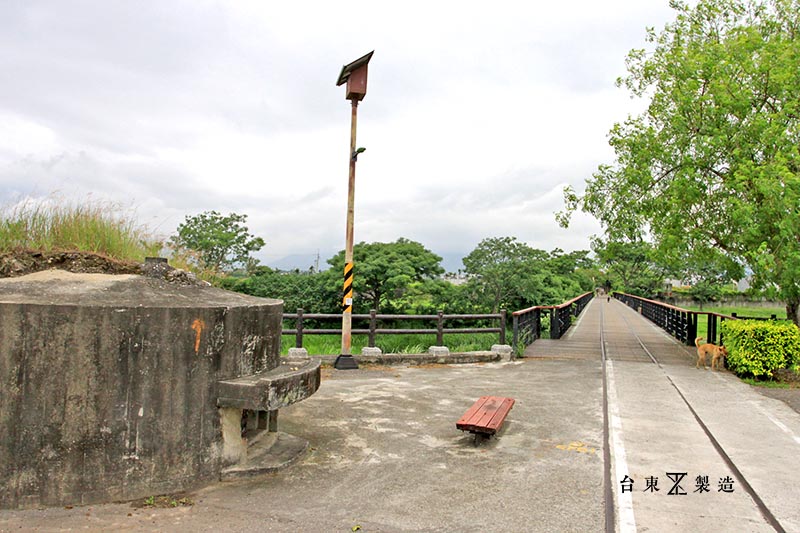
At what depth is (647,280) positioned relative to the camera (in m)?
79.7

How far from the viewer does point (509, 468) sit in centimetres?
511

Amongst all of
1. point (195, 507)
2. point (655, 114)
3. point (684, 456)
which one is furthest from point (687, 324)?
point (195, 507)

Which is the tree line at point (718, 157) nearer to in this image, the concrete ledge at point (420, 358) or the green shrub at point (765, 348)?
the green shrub at point (765, 348)

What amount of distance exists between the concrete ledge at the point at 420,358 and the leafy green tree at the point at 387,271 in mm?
8550

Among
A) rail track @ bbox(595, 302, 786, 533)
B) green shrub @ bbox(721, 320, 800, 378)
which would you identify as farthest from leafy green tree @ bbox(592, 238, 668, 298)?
green shrub @ bbox(721, 320, 800, 378)

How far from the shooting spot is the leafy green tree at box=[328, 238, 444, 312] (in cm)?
2078

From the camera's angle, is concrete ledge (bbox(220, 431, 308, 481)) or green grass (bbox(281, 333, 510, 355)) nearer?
concrete ledge (bbox(220, 431, 308, 481))

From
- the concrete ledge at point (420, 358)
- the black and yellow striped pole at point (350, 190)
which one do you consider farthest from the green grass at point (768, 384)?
the black and yellow striped pole at point (350, 190)

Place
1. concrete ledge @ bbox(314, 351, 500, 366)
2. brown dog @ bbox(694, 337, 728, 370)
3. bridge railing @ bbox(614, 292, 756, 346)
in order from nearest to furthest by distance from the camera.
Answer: brown dog @ bbox(694, 337, 728, 370) → concrete ledge @ bbox(314, 351, 500, 366) → bridge railing @ bbox(614, 292, 756, 346)

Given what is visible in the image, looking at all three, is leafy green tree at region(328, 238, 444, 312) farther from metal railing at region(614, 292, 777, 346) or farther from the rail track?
metal railing at region(614, 292, 777, 346)

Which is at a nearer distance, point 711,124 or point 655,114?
point 711,124

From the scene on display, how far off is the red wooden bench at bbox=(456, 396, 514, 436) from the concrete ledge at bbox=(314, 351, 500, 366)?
4.62 metres

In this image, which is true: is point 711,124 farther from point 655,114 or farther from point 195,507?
point 195,507

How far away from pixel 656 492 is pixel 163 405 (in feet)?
12.9
